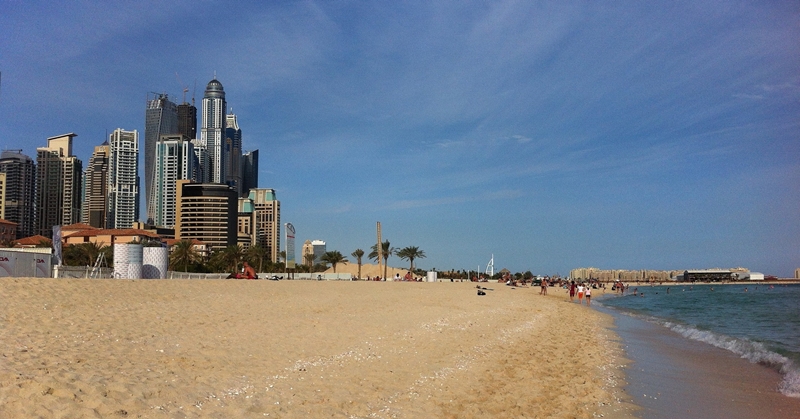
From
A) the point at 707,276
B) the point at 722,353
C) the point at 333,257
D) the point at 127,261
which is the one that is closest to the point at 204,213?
the point at 333,257

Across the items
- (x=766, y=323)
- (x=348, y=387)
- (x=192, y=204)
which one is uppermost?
(x=192, y=204)

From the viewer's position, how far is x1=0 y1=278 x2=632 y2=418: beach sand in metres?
6.29

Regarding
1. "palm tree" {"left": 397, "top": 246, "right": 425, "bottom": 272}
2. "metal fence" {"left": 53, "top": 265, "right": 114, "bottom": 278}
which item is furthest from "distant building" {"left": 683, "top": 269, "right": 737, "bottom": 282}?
"metal fence" {"left": 53, "top": 265, "right": 114, "bottom": 278}

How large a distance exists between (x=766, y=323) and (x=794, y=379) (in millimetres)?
17507

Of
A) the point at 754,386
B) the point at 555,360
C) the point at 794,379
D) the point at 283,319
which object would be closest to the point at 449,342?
the point at 555,360

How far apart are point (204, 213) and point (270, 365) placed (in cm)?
17312

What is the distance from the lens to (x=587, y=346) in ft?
53.4

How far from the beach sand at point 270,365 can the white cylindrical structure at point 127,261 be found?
1449 cm

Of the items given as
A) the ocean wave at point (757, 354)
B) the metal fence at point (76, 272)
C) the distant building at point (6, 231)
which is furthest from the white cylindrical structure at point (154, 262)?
the distant building at point (6, 231)

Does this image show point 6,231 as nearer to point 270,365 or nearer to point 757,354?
point 270,365

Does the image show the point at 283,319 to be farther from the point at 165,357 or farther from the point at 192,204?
the point at 192,204

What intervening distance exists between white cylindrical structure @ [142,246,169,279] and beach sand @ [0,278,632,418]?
1670 centimetres

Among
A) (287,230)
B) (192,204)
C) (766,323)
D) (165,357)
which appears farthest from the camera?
(192,204)

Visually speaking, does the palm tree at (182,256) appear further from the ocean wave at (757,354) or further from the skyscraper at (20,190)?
the skyscraper at (20,190)
